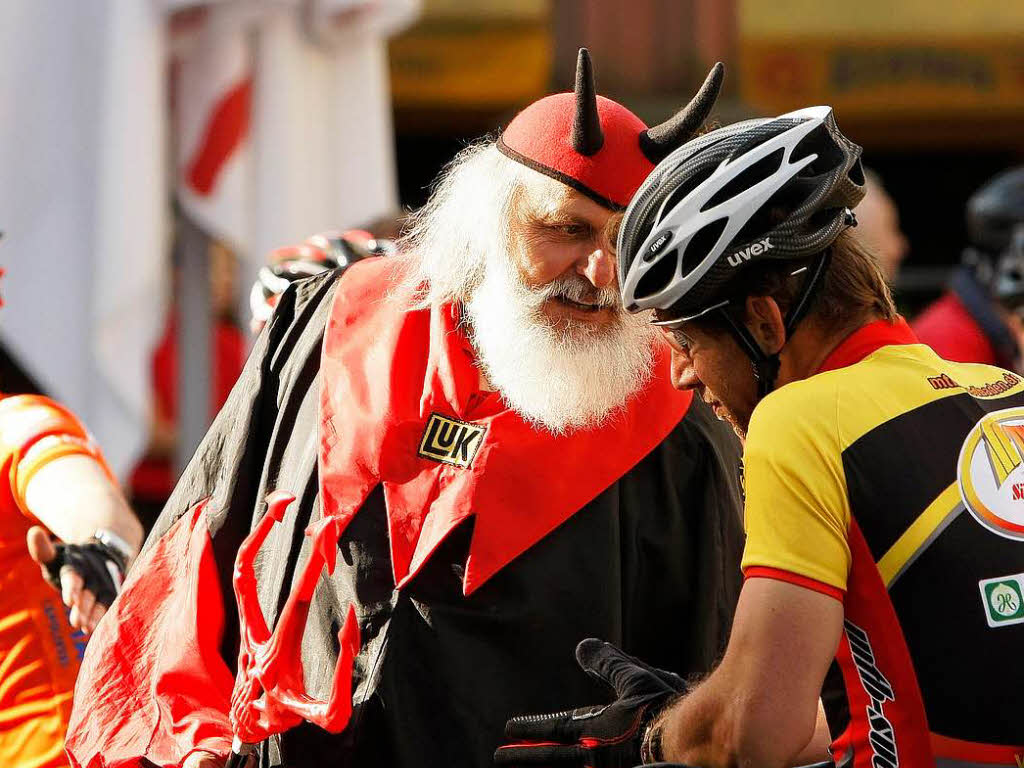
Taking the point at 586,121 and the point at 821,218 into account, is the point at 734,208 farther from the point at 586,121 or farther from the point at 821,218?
the point at 586,121

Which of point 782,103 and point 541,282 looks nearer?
point 541,282

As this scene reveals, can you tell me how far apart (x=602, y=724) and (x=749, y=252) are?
669 millimetres

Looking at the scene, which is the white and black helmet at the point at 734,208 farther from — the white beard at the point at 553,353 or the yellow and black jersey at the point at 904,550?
the white beard at the point at 553,353

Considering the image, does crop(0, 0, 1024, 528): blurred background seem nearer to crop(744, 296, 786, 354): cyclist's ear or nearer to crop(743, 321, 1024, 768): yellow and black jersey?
crop(744, 296, 786, 354): cyclist's ear

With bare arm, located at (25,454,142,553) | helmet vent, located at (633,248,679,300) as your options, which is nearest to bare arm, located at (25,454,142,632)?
bare arm, located at (25,454,142,553)

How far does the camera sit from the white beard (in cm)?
297

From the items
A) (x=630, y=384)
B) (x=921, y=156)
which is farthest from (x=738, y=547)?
(x=921, y=156)

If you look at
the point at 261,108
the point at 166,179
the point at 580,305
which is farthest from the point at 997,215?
the point at 580,305

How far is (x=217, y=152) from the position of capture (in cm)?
531

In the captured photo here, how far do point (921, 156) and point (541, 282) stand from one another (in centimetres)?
673

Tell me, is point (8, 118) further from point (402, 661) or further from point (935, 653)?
point (935, 653)

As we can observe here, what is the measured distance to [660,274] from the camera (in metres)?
2.14

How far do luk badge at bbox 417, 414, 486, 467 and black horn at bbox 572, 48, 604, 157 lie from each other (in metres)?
0.56

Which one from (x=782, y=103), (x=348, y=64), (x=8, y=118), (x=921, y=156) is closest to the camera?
(x=8, y=118)
